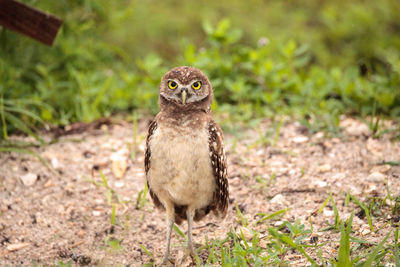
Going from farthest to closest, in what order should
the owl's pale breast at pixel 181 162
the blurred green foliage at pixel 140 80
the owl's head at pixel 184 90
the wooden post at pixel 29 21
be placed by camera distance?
the blurred green foliage at pixel 140 80 < the wooden post at pixel 29 21 < the owl's head at pixel 184 90 < the owl's pale breast at pixel 181 162

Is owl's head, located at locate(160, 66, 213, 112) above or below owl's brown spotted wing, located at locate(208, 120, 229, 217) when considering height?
above

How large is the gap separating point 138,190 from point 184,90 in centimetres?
137

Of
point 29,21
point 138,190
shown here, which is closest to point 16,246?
point 138,190

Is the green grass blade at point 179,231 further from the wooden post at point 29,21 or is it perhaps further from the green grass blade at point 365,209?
the wooden post at point 29,21

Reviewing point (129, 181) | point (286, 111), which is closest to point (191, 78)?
point (129, 181)

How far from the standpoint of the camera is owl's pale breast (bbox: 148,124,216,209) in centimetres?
327

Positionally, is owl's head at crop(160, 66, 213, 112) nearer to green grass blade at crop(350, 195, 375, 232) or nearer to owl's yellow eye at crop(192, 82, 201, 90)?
owl's yellow eye at crop(192, 82, 201, 90)

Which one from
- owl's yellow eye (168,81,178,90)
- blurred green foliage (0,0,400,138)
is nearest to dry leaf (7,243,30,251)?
blurred green foliage (0,0,400,138)

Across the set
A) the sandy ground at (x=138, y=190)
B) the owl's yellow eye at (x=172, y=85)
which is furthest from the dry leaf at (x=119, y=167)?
the owl's yellow eye at (x=172, y=85)

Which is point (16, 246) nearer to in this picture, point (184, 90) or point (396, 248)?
point (184, 90)

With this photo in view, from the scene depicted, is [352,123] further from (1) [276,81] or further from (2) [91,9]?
(2) [91,9]

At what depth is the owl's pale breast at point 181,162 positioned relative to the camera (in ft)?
10.7

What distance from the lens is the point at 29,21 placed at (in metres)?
4.26

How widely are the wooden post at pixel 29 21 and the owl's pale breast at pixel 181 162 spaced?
1645mm
